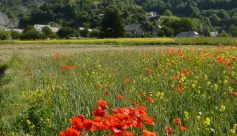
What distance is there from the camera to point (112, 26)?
59156 millimetres

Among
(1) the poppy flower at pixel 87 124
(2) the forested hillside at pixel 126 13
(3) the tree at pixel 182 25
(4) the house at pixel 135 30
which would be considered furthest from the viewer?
(2) the forested hillside at pixel 126 13

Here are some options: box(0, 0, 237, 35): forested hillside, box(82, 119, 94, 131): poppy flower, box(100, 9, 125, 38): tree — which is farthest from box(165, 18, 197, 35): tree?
box(82, 119, 94, 131): poppy flower

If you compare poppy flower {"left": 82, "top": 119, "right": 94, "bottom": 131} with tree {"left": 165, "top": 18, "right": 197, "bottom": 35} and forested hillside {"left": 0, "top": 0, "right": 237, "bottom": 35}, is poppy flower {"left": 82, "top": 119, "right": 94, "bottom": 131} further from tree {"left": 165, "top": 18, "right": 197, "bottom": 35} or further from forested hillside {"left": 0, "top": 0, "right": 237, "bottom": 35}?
forested hillside {"left": 0, "top": 0, "right": 237, "bottom": 35}

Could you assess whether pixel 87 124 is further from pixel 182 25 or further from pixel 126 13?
pixel 126 13

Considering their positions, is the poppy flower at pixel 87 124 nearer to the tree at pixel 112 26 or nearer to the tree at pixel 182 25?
the tree at pixel 112 26

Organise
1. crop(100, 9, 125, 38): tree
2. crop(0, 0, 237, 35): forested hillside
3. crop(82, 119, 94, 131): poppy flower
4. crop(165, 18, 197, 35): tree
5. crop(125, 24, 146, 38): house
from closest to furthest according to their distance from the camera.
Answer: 1. crop(82, 119, 94, 131): poppy flower
2. crop(100, 9, 125, 38): tree
3. crop(125, 24, 146, 38): house
4. crop(165, 18, 197, 35): tree
5. crop(0, 0, 237, 35): forested hillside

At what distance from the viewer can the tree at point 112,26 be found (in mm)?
58828

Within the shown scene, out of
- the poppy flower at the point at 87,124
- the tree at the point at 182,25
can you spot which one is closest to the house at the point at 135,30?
the tree at the point at 182,25

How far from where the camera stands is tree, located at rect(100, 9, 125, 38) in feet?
193

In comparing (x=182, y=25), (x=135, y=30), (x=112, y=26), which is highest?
(x=182, y=25)

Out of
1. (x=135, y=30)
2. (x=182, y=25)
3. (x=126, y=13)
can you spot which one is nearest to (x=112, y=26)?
(x=135, y=30)

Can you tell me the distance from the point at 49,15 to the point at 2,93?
177023 millimetres

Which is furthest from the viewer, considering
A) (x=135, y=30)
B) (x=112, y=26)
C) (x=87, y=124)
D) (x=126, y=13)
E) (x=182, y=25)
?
(x=126, y=13)

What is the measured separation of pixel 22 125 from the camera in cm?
213
